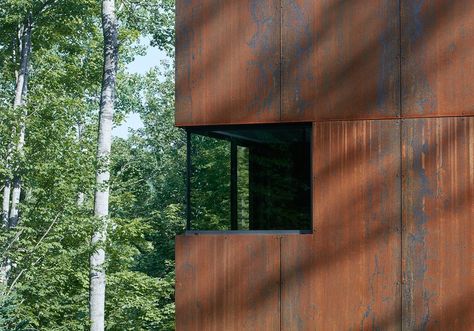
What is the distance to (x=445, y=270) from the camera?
26.3ft

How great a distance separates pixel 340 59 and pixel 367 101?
49cm

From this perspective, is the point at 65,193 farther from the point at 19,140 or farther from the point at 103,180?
the point at 19,140

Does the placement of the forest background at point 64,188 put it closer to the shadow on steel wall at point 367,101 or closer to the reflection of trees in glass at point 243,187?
the reflection of trees in glass at point 243,187

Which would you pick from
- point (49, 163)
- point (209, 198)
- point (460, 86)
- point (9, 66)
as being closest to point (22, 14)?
point (9, 66)

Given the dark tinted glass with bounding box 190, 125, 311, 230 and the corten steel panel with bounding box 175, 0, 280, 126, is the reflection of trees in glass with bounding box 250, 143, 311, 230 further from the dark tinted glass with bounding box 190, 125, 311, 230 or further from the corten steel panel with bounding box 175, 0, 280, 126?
the corten steel panel with bounding box 175, 0, 280, 126

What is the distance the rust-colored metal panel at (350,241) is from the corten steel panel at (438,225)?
119mm

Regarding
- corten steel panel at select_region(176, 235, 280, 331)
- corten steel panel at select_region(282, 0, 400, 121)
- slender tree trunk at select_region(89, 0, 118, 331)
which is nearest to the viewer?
corten steel panel at select_region(282, 0, 400, 121)

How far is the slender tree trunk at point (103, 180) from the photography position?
55.4 feet

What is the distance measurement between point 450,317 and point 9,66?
15214mm

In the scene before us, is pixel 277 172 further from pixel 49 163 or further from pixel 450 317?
pixel 49 163

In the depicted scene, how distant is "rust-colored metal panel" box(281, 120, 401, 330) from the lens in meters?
8.16

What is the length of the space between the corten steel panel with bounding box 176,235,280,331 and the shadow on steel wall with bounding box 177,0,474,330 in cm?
2

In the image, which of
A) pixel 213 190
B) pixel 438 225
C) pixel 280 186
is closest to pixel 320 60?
pixel 280 186

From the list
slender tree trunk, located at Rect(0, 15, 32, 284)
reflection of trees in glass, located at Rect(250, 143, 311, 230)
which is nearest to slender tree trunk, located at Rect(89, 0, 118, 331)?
slender tree trunk, located at Rect(0, 15, 32, 284)
